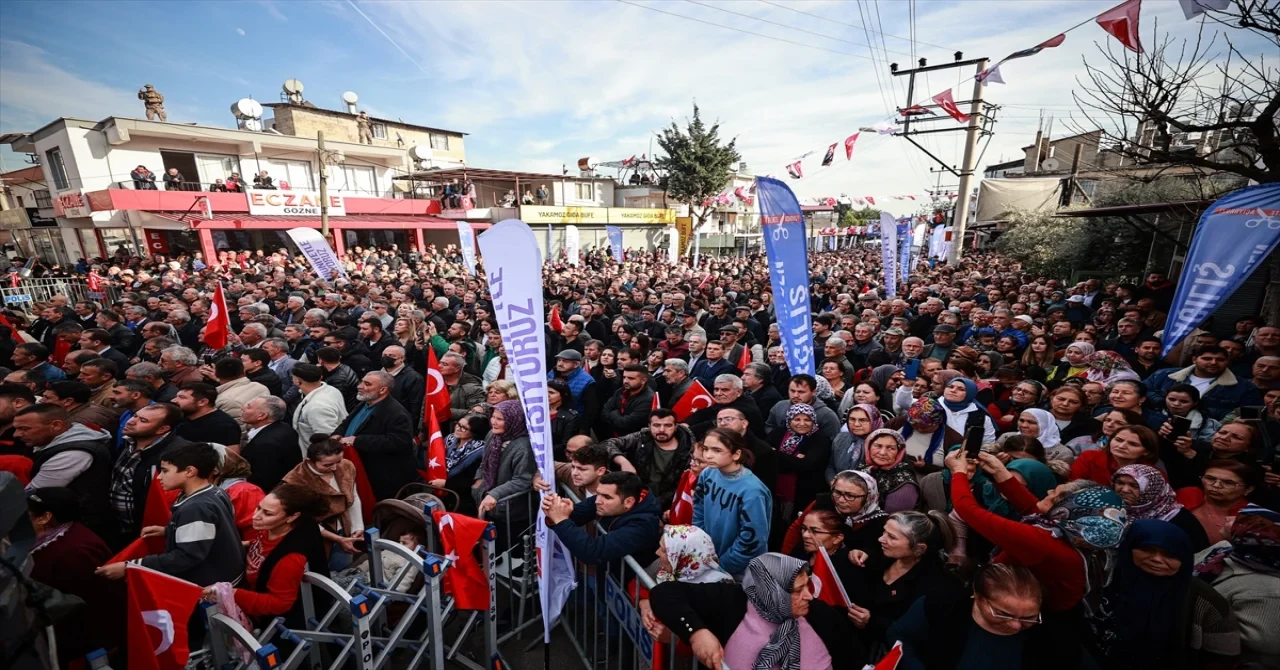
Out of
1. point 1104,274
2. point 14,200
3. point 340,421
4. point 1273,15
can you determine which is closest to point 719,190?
point 1104,274

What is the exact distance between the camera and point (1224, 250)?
16.1ft

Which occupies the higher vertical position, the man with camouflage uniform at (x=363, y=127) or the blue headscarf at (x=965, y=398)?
the man with camouflage uniform at (x=363, y=127)

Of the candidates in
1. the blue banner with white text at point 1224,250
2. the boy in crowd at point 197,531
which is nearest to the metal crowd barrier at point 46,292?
the boy in crowd at point 197,531

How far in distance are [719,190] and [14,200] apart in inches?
1704

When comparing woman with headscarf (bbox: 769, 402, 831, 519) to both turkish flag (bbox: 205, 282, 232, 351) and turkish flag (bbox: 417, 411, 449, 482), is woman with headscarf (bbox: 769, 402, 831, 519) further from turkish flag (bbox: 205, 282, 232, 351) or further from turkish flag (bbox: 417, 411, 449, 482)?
turkish flag (bbox: 205, 282, 232, 351)

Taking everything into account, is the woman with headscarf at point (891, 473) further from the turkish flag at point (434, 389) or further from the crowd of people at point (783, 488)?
the turkish flag at point (434, 389)

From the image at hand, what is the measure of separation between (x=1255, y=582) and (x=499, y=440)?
4.35 m

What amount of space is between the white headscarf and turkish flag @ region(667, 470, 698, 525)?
9.28ft

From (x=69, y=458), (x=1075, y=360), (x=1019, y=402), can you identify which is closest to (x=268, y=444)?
(x=69, y=458)

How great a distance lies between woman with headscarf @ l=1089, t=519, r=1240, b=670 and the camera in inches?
87.6

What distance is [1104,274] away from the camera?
47.5 ft

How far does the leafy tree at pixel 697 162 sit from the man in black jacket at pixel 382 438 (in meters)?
27.8

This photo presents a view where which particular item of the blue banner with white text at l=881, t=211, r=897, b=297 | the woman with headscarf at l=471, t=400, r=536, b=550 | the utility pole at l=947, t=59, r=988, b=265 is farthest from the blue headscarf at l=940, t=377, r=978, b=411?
the utility pole at l=947, t=59, r=988, b=265

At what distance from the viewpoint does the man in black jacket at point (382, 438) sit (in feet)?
13.8
